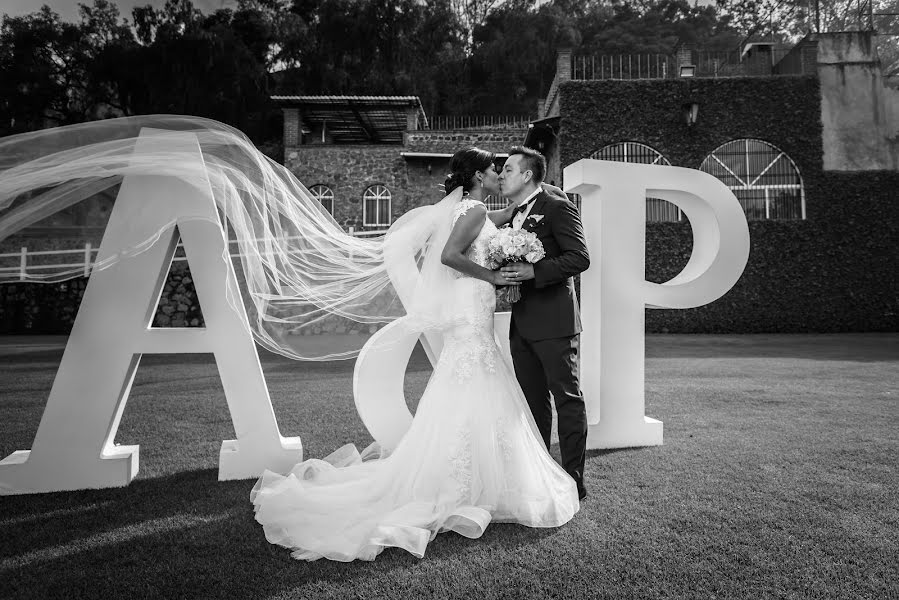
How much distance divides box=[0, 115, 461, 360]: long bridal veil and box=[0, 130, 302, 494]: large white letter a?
0.30 feet

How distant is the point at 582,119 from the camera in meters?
17.8

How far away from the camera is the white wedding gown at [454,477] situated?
2.99 meters

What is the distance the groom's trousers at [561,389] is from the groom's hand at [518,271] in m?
0.42

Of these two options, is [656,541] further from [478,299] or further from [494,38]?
[494,38]

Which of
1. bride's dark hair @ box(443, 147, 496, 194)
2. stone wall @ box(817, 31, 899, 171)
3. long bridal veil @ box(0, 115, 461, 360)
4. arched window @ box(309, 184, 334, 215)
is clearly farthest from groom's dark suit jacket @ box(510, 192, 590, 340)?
arched window @ box(309, 184, 334, 215)

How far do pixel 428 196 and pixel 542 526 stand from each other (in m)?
20.5

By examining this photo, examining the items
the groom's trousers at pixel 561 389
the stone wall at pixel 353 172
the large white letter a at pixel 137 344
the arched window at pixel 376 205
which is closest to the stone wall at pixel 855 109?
the stone wall at pixel 353 172

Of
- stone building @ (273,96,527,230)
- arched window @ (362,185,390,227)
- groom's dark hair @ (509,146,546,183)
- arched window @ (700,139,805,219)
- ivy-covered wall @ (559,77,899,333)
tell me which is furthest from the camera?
arched window @ (362,185,390,227)

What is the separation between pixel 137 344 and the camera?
12.9 feet

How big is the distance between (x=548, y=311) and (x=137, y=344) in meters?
2.71

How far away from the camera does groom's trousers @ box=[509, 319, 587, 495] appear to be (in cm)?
347

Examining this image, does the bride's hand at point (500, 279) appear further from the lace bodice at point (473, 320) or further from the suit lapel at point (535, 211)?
the suit lapel at point (535, 211)

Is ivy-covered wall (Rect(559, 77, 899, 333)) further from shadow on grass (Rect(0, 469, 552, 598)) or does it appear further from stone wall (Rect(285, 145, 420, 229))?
shadow on grass (Rect(0, 469, 552, 598))

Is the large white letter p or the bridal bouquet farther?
the large white letter p
